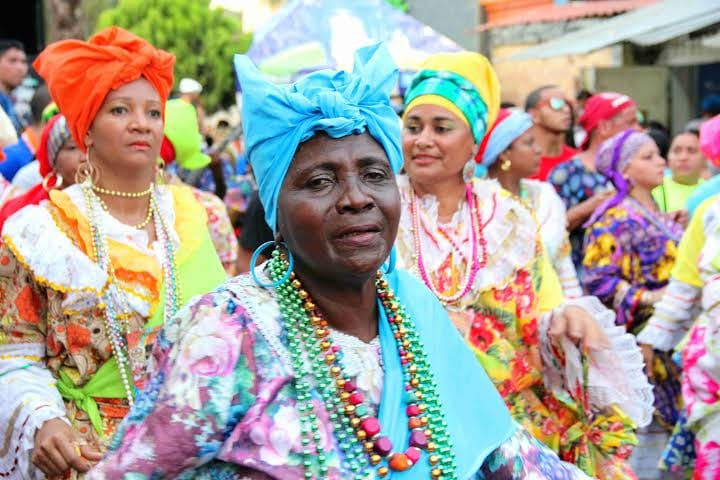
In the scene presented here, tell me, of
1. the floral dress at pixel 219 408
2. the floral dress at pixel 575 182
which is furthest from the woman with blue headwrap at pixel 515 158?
the floral dress at pixel 219 408

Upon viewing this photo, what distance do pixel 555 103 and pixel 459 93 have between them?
154 inches

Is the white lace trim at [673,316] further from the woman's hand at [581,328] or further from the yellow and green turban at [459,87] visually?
the woman's hand at [581,328]

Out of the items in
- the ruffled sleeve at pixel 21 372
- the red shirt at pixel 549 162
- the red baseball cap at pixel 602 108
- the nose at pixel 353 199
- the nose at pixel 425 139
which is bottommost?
the red shirt at pixel 549 162

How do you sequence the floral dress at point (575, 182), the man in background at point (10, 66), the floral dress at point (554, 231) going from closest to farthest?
the floral dress at point (554, 231) < the floral dress at point (575, 182) < the man in background at point (10, 66)

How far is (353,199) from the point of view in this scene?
2520mm

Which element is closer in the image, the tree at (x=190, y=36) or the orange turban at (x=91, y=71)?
the orange turban at (x=91, y=71)

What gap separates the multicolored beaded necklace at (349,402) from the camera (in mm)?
2410

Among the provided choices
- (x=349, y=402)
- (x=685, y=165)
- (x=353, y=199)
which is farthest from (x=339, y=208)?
(x=685, y=165)

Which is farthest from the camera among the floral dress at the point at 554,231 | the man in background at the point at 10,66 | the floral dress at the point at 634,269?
the man in background at the point at 10,66

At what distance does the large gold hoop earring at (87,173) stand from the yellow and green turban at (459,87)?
133 cm

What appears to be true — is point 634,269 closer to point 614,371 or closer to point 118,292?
point 614,371

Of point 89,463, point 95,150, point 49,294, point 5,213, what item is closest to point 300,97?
point 89,463

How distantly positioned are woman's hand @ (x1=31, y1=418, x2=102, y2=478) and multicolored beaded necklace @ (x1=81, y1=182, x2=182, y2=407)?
1.39ft

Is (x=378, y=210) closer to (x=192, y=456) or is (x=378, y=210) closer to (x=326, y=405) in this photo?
(x=326, y=405)
